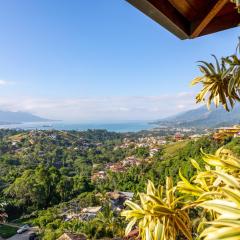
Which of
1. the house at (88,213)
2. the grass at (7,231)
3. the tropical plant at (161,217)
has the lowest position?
the grass at (7,231)

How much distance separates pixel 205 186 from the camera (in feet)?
2.44

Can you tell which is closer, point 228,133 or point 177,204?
point 177,204

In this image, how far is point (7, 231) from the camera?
25391mm

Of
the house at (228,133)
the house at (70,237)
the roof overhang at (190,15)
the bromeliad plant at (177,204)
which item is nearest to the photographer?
the bromeliad plant at (177,204)

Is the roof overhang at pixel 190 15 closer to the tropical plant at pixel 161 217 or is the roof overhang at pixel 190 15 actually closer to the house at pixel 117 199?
the tropical plant at pixel 161 217

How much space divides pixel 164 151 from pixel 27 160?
24295 mm

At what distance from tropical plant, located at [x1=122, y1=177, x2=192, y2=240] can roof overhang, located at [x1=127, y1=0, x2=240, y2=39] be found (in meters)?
0.57

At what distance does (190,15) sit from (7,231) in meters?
27.2

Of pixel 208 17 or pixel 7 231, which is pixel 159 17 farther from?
pixel 7 231

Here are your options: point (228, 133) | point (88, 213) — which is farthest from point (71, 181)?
point (228, 133)

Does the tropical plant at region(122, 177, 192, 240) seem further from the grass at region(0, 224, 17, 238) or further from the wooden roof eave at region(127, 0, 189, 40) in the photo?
the grass at region(0, 224, 17, 238)

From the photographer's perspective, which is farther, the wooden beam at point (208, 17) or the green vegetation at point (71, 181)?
the green vegetation at point (71, 181)

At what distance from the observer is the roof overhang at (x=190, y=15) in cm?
107

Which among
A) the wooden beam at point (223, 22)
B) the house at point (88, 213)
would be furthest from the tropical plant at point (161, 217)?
the house at point (88, 213)
